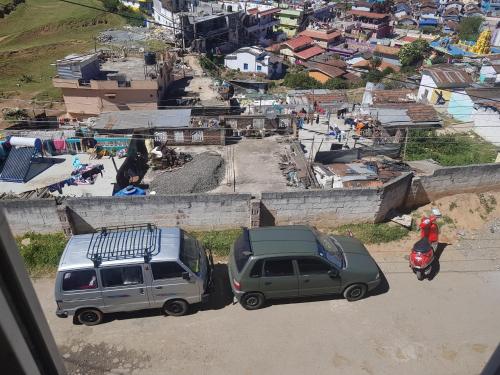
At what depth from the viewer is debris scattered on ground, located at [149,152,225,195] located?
1527cm

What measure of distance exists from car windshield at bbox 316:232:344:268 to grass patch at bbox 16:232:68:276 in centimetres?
792

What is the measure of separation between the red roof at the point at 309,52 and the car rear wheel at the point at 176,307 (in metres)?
44.1

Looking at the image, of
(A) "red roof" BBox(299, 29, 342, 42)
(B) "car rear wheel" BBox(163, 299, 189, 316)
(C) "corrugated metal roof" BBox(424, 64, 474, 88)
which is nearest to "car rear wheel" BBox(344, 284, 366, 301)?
(B) "car rear wheel" BBox(163, 299, 189, 316)

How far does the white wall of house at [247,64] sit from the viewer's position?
44.5m

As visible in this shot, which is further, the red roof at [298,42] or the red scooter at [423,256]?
the red roof at [298,42]

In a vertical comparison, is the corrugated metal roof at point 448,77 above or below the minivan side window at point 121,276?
below

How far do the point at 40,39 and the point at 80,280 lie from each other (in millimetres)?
51800

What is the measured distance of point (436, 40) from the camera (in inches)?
2357

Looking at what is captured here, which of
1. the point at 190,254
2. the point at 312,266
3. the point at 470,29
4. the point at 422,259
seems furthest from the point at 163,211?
the point at 470,29

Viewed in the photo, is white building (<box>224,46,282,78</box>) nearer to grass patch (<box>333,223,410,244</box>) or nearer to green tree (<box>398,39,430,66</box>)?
green tree (<box>398,39,430,66</box>)

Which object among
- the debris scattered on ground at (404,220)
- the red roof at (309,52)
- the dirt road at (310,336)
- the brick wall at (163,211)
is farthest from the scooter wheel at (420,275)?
the red roof at (309,52)

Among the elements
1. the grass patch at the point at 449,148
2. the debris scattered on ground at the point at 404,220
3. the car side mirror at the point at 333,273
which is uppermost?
the car side mirror at the point at 333,273

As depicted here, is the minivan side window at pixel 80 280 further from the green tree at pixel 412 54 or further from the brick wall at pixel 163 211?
the green tree at pixel 412 54

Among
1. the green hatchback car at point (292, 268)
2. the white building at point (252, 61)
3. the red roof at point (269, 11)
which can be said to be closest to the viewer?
the green hatchback car at point (292, 268)
